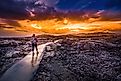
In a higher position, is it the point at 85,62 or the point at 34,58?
the point at 34,58

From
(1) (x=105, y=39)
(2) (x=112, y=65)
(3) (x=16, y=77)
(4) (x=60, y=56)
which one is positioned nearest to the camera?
(3) (x=16, y=77)

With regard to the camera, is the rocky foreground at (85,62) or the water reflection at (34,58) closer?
the rocky foreground at (85,62)

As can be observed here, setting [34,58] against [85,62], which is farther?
[34,58]

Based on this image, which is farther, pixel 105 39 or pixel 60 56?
pixel 105 39

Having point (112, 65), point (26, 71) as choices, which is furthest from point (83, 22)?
point (26, 71)

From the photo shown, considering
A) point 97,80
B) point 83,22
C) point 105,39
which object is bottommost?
point 97,80

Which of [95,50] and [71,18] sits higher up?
[71,18]

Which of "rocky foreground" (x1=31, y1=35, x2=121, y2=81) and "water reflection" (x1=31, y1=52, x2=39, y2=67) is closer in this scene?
"rocky foreground" (x1=31, y1=35, x2=121, y2=81)

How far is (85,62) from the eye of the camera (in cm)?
1179

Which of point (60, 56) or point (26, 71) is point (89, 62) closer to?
point (60, 56)

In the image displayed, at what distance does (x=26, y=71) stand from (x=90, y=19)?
5.14m

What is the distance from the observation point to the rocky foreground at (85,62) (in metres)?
10.1

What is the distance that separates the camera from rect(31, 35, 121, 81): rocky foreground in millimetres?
10071

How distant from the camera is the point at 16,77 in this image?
351 inches
